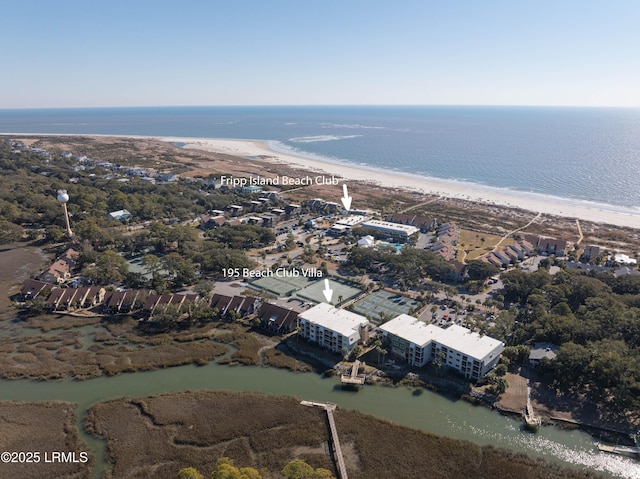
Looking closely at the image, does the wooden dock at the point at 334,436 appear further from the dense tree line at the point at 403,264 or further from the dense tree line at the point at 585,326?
the dense tree line at the point at 403,264

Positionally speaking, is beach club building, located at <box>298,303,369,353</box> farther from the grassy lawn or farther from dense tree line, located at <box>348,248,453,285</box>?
the grassy lawn

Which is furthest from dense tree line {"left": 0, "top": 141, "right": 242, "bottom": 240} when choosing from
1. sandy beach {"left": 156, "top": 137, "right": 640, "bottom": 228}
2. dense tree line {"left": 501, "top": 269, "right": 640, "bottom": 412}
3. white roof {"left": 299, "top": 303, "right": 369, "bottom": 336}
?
dense tree line {"left": 501, "top": 269, "right": 640, "bottom": 412}

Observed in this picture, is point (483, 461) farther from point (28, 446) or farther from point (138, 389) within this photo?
point (28, 446)

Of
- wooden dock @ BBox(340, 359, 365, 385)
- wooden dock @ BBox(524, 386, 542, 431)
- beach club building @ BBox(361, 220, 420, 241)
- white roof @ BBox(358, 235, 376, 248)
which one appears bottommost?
wooden dock @ BBox(524, 386, 542, 431)

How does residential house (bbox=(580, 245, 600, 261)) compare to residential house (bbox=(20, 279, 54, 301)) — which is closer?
residential house (bbox=(20, 279, 54, 301))

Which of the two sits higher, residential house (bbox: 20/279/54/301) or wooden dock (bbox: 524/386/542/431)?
residential house (bbox: 20/279/54/301)

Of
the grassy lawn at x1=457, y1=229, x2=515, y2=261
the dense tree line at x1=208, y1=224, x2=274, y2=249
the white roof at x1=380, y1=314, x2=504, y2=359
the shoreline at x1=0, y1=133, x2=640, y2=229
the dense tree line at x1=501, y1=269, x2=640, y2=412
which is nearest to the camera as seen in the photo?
the dense tree line at x1=501, y1=269, x2=640, y2=412

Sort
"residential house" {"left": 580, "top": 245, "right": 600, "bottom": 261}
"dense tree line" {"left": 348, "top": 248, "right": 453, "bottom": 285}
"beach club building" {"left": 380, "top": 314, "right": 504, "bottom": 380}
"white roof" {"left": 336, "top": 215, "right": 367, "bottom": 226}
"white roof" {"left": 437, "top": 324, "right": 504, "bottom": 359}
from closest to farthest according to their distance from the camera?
"beach club building" {"left": 380, "top": 314, "right": 504, "bottom": 380} → "white roof" {"left": 437, "top": 324, "right": 504, "bottom": 359} → "dense tree line" {"left": 348, "top": 248, "right": 453, "bottom": 285} → "residential house" {"left": 580, "top": 245, "right": 600, "bottom": 261} → "white roof" {"left": 336, "top": 215, "right": 367, "bottom": 226}

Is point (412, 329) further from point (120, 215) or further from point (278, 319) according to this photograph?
point (120, 215)

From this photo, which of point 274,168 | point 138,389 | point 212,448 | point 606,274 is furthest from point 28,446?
point 274,168
